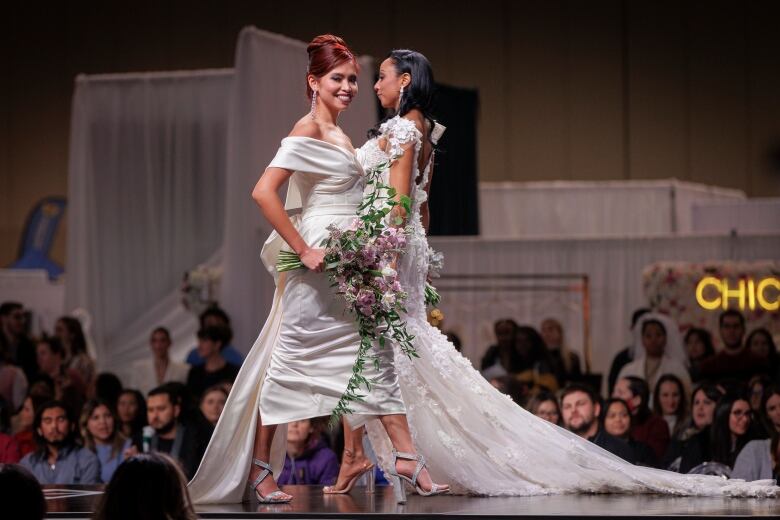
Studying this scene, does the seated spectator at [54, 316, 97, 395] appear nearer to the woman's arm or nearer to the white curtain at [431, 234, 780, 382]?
the white curtain at [431, 234, 780, 382]

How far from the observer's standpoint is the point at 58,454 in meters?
5.62

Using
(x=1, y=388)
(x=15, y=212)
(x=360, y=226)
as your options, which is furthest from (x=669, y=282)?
(x=15, y=212)

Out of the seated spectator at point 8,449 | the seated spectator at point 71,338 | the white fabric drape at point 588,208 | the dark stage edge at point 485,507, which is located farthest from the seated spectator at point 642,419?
the white fabric drape at point 588,208

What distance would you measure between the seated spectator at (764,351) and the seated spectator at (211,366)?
278cm

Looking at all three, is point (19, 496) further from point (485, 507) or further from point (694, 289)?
point (694, 289)

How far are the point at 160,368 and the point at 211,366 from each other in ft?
2.92

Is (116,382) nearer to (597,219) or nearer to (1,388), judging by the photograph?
(1,388)

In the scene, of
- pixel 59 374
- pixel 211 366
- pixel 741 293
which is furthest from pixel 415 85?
pixel 741 293

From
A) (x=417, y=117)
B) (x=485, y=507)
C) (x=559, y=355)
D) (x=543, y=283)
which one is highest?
(x=417, y=117)

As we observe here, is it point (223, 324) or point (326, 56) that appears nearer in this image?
point (326, 56)

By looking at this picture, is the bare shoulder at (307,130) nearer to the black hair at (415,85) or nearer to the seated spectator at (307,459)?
the black hair at (415,85)

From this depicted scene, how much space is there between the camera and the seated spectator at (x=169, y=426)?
5562 mm

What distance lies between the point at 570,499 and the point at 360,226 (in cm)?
100

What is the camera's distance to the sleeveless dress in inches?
149
